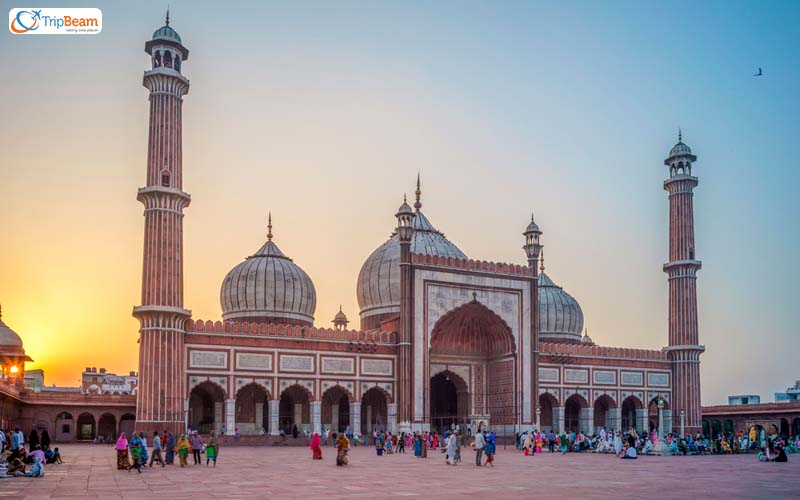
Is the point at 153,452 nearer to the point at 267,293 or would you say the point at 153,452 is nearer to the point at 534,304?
the point at 267,293

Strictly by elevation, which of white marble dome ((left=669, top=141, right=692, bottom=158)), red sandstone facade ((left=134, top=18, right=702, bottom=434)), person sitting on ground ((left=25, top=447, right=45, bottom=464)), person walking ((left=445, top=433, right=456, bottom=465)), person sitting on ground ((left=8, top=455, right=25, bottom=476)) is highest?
white marble dome ((left=669, top=141, right=692, bottom=158))

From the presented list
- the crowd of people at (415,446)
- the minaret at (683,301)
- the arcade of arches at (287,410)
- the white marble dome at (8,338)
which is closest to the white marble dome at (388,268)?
the arcade of arches at (287,410)

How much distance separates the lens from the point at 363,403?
125ft

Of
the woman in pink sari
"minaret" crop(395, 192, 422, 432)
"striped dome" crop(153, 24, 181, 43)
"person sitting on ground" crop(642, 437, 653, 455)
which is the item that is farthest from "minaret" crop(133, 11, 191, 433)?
"person sitting on ground" crop(642, 437, 653, 455)

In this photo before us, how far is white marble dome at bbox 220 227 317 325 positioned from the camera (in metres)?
40.1

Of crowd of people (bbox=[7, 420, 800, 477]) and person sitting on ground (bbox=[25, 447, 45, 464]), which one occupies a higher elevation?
person sitting on ground (bbox=[25, 447, 45, 464])

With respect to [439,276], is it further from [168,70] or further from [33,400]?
[33,400]

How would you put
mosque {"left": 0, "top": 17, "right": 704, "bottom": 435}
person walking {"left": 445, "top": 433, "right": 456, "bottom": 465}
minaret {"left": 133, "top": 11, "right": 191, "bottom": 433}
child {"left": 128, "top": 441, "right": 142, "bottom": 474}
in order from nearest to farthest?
child {"left": 128, "top": 441, "right": 142, "bottom": 474}, person walking {"left": 445, "top": 433, "right": 456, "bottom": 465}, minaret {"left": 133, "top": 11, "right": 191, "bottom": 433}, mosque {"left": 0, "top": 17, "right": 704, "bottom": 435}

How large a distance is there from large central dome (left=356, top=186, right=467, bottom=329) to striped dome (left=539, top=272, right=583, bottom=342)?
6.08 meters

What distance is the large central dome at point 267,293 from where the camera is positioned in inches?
1578

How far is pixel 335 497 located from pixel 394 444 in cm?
1997

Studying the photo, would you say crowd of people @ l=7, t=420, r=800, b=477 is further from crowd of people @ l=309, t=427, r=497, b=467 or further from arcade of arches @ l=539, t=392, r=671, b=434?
arcade of arches @ l=539, t=392, r=671, b=434

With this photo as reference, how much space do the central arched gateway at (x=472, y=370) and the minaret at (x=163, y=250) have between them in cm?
1135

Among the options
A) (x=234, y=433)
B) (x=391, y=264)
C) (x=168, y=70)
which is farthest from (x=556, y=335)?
(x=168, y=70)
